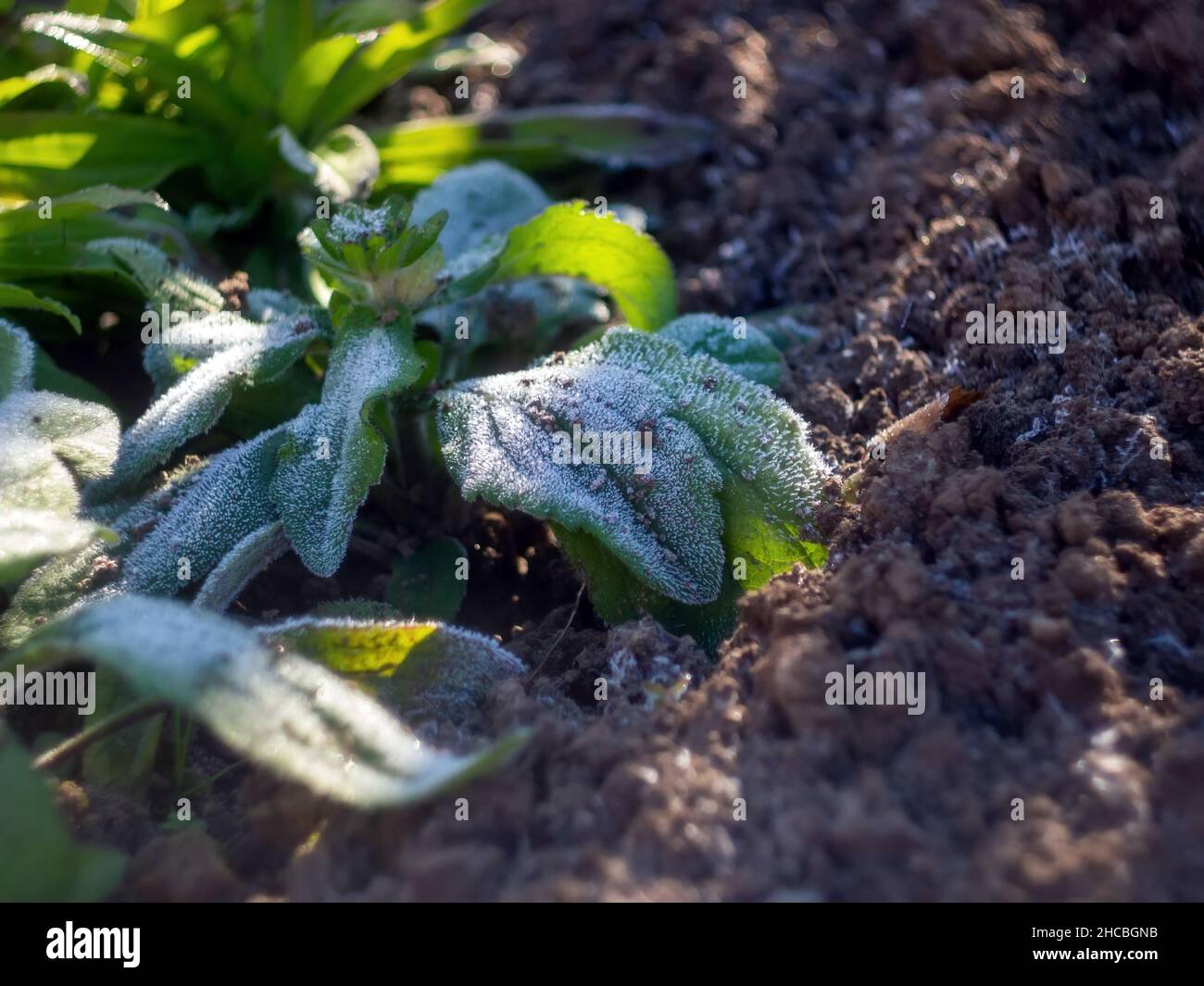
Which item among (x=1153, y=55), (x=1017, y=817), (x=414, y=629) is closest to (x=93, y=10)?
(x=414, y=629)

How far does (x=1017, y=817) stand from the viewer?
1.20 m

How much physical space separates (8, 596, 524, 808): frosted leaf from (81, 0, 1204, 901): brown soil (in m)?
0.08

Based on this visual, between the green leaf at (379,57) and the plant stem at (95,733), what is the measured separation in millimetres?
1879

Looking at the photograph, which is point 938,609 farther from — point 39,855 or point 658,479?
point 39,855

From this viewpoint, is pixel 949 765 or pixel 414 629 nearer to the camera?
pixel 949 765

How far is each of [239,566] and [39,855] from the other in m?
0.56

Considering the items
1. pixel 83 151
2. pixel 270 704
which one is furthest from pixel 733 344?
pixel 83 151

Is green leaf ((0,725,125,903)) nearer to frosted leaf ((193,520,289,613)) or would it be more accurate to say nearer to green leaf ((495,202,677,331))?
frosted leaf ((193,520,289,613))

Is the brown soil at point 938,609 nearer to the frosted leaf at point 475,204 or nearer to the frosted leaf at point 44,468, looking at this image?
the frosted leaf at point 44,468

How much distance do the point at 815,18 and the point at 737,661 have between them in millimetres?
2692

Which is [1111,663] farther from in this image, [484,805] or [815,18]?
[815,18]

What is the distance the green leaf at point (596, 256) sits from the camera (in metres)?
2.24
